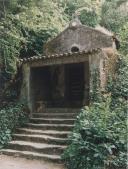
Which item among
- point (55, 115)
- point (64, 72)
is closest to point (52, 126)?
point (55, 115)

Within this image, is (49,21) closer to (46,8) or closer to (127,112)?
(46,8)

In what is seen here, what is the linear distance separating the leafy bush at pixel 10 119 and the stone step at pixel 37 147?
0.41 metres

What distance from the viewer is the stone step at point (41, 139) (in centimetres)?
1088

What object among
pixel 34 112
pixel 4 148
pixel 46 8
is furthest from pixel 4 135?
pixel 46 8

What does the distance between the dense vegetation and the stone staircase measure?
457 millimetres

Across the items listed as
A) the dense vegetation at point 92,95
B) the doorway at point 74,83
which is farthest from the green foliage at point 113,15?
the doorway at point 74,83

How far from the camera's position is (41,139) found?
11352mm

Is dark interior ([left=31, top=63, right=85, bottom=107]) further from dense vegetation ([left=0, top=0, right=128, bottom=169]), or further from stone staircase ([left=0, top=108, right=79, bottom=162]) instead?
stone staircase ([left=0, top=108, right=79, bottom=162])

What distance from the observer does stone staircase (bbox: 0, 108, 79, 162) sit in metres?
10.5

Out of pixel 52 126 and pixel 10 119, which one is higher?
pixel 10 119

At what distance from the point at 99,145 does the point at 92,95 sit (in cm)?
375

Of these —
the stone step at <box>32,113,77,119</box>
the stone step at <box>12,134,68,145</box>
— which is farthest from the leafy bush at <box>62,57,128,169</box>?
the stone step at <box>32,113,77,119</box>

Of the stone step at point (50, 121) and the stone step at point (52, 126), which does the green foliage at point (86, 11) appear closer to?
the stone step at point (50, 121)

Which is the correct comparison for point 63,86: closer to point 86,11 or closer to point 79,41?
point 79,41
